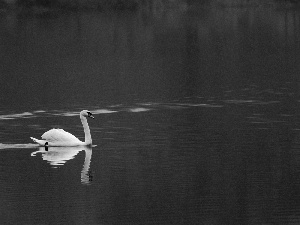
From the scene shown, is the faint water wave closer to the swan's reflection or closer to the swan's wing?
the swan's reflection

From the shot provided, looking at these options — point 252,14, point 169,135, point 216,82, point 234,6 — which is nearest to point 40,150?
point 169,135

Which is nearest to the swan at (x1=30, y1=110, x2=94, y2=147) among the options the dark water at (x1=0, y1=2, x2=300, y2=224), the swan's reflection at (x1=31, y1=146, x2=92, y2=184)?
the swan's reflection at (x1=31, y1=146, x2=92, y2=184)

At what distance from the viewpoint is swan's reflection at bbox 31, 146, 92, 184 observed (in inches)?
1087

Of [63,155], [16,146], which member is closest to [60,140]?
[63,155]

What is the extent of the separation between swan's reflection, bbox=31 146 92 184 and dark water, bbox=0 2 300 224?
0.04m

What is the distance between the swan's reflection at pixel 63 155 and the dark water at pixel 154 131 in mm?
42

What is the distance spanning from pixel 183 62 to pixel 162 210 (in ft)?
127

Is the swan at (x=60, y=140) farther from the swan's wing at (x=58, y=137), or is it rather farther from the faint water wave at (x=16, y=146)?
the faint water wave at (x=16, y=146)

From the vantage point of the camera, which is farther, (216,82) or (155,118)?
(216,82)

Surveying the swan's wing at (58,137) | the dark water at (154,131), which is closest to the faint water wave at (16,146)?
the dark water at (154,131)

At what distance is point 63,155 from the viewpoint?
2964cm

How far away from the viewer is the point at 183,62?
6088 cm

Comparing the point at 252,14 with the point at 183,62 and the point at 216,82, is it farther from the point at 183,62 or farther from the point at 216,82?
the point at 216,82

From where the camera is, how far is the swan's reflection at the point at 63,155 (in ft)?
90.6
